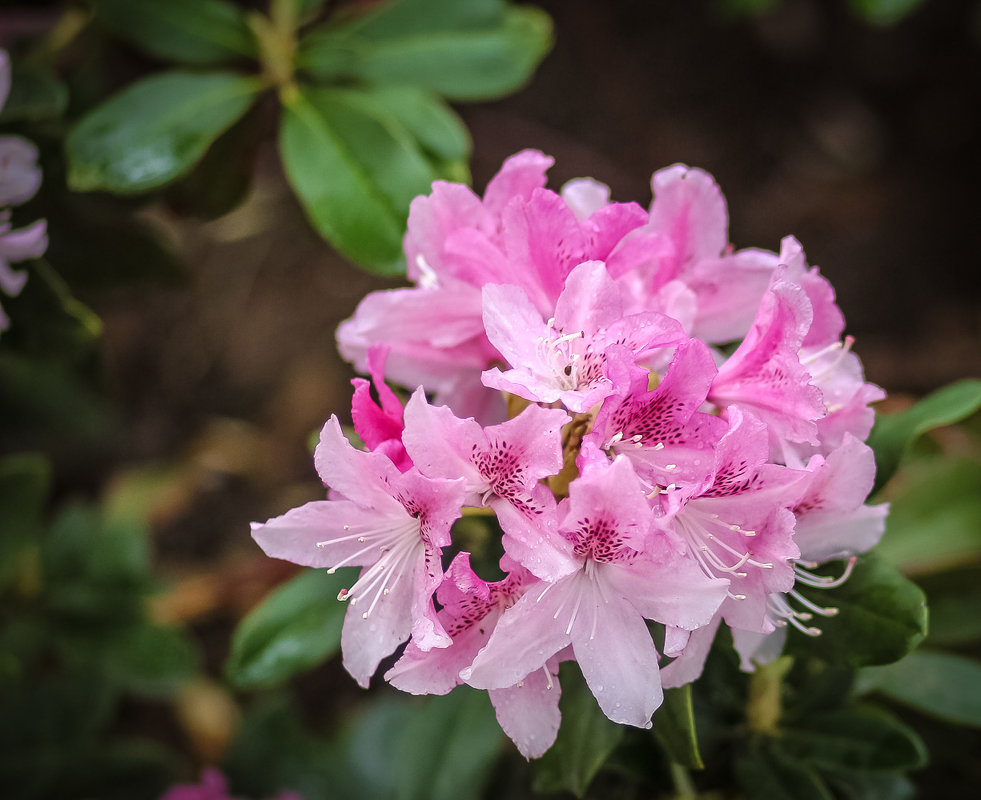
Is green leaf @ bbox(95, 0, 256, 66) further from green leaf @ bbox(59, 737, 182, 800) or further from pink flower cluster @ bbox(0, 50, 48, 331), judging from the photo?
green leaf @ bbox(59, 737, 182, 800)

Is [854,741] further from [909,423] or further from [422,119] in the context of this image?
[422,119]

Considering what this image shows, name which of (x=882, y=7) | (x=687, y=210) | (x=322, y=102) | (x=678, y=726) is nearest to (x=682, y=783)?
(x=678, y=726)

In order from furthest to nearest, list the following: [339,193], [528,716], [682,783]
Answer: [339,193] < [682,783] < [528,716]

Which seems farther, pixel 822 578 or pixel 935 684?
pixel 935 684

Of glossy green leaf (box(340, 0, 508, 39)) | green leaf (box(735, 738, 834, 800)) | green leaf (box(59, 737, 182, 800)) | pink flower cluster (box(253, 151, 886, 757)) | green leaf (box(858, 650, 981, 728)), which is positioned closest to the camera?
pink flower cluster (box(253, 151, 886, 757))

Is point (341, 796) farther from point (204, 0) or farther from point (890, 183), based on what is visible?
point (890, 183)

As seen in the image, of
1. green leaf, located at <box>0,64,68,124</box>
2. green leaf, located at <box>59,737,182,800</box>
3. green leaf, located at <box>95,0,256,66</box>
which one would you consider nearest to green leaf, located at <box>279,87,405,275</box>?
green leaf, located at <box>95,0,256,66</box>

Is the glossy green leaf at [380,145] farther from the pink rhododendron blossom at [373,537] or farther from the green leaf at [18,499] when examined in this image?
the green leaf at [18,499]
